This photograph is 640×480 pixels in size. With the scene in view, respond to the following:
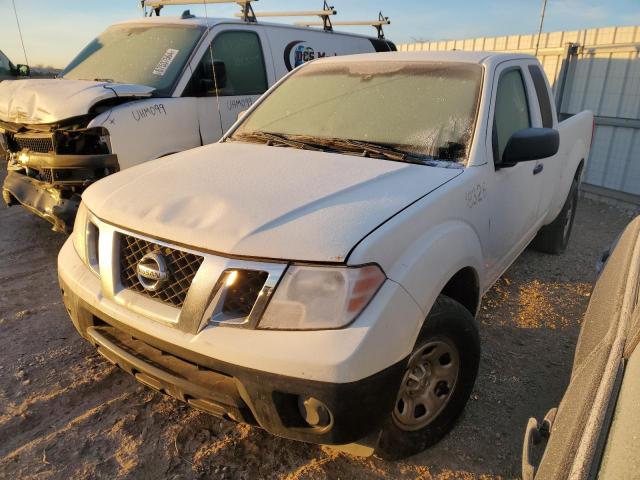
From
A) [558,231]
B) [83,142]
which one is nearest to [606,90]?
[558,231]

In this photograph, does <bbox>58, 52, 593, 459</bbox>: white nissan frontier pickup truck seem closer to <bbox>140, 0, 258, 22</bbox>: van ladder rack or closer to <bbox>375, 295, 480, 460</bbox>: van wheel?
<bbox>375, 295, 480, 460</bbox>: van wheel

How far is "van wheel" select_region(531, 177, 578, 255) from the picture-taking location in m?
4.79

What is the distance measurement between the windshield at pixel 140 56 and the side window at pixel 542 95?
3.10 m

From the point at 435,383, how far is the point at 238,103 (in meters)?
3.90

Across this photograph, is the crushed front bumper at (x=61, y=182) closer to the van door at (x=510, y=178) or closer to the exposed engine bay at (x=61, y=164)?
the exposed engine bay at (x=61, y=164)

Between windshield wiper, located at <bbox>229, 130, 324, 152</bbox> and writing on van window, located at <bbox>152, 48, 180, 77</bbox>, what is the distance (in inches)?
76.4

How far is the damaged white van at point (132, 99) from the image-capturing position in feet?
12.7

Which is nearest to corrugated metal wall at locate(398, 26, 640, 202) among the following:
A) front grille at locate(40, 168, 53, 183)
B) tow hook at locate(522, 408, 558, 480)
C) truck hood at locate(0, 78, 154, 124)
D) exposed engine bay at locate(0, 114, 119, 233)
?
truck hood at locate(0, 78, 154, 124)

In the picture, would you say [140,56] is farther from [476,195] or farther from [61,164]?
[476,195]

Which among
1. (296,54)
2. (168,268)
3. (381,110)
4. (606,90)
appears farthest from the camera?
(606,90)

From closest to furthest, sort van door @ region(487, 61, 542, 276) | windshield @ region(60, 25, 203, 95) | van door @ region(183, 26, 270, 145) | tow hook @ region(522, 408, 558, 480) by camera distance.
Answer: tow hook @ region(522, 408, 558, 480) < van door @ region(487, 61, 542, 276) < windshield @ region(60, 25, 203, 95) < van door @ region(183, 26, 270, 145)

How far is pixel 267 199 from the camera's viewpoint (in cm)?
202

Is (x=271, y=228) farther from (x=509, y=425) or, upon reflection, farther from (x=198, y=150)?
(x=509, y=425)

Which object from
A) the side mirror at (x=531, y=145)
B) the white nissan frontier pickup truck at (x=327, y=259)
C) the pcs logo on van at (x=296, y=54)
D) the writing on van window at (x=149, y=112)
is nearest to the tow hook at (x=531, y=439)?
the white nissan frontier pickup truck at (x=327, y=259)
